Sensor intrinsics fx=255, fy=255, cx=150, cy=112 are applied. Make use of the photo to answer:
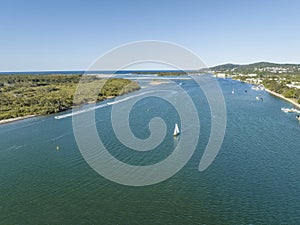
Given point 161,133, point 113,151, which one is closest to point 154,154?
point 113,151

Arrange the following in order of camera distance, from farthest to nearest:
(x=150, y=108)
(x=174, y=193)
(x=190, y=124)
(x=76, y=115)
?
(x=150, y=108) → (x=76, y=115) → (x=190, y=124) → (x=174, y=193)

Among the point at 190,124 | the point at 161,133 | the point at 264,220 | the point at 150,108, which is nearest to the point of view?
the point at 264,220

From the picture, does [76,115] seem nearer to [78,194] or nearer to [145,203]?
[78,194]

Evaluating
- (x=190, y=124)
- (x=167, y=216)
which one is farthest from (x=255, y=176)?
(x=190, y=124)

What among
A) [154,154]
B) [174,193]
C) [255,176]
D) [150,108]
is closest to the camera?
[174,193]

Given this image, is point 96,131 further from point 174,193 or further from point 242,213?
point 242,213

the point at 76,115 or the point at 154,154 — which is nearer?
the point at 154,154
